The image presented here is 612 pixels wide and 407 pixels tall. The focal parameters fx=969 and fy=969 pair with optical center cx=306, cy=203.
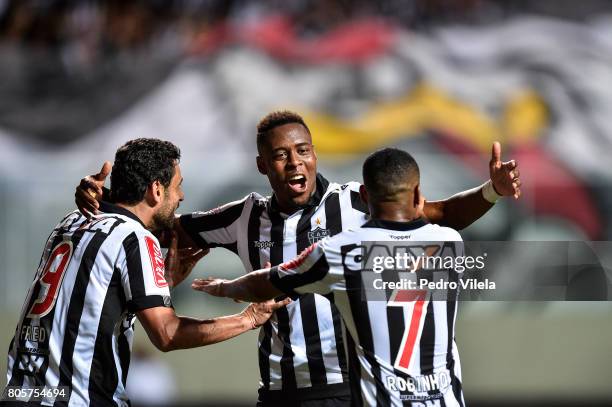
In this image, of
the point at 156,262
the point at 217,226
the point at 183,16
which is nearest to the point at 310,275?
the point at 156,262

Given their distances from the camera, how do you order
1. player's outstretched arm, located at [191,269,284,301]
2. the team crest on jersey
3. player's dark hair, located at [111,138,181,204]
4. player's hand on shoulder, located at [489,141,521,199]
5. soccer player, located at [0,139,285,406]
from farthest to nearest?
the team crest on jersey, player's hand on shoulder, located at [489,141,521,199], player's dark hair, located at [111,138,181,204], soccer player, located at [0,139,285,406], player's outstretched arm, located at [191,269,284,301]

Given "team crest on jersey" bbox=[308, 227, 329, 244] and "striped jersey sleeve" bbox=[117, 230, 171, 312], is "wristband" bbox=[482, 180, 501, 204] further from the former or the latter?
"striped jersey sleeve" bbox=[117, 230, 171, 312]

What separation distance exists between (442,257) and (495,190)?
0.97m

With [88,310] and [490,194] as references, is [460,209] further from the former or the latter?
[88,310]

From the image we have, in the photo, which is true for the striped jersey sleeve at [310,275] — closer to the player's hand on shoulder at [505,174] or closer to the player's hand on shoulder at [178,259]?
the player's hand on shoulder at [505,174]

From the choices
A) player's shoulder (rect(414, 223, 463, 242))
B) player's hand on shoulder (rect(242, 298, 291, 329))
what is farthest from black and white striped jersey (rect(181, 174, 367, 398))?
player's shoulder (rect(414, 223, 463, 242))

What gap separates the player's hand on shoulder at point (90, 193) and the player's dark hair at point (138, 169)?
0.07 metres

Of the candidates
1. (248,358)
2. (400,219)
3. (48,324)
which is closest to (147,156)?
(48,324)

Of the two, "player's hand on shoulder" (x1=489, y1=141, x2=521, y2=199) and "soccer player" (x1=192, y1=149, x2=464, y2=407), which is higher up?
"player's hand on shoulder" (x1=489, y1=141, x2=521, y2=199)

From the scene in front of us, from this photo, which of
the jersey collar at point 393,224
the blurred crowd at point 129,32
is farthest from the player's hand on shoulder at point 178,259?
the blurred crowd at point 129,32

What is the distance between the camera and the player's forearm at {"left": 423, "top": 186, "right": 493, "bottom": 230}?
4.31 m

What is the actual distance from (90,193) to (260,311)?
85 cm

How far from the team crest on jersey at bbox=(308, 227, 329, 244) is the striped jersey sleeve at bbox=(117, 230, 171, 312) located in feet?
3.23

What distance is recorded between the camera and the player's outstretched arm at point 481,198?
4.14 m
